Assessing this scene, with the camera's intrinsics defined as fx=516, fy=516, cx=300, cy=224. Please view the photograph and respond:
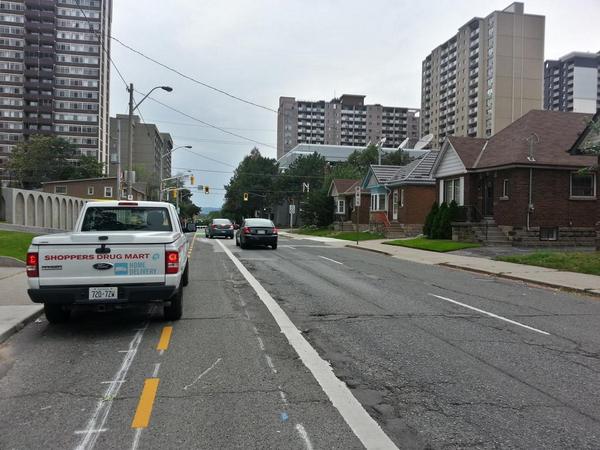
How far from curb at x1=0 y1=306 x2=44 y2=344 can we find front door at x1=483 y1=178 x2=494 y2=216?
2405 cm

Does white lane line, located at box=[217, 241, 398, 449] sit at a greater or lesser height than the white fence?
lesser

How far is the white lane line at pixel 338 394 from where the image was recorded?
3.84 m

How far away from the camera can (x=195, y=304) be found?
9422 mm

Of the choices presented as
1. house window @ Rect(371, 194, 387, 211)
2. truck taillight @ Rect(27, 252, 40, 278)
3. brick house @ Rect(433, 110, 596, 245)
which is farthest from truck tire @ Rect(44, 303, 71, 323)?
house window @ Rect(371, 194, 387, 211)

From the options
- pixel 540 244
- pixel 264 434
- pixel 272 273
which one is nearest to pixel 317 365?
pixel 264 434

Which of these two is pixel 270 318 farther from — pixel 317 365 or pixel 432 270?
pixel 432 270

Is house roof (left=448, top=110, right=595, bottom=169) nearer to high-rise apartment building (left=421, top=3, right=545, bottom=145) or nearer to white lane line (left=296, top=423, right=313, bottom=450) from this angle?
white lane line (left=296, top=423, right=313, bottom=450)

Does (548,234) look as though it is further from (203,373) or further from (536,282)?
(203,373)

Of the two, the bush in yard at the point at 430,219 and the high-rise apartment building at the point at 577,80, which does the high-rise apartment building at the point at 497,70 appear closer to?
the high-rise apartment building at the point at 577,80

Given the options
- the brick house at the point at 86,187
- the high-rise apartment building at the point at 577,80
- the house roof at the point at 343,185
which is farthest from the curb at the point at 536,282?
the high-rise apartment building at the point at 577,80

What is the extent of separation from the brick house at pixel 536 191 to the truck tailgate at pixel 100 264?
68.5 feet

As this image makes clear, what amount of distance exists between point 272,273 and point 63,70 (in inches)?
4624

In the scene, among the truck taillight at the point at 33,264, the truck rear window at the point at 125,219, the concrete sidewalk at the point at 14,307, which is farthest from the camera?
the truck rear window at the point at 125,219

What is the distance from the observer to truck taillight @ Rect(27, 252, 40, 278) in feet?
21.9
